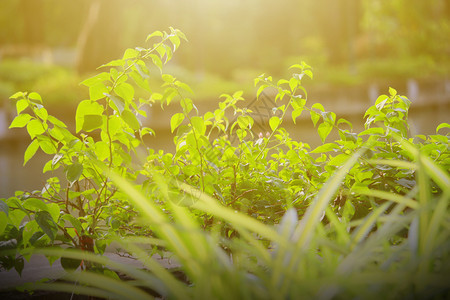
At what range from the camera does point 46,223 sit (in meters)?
1.71

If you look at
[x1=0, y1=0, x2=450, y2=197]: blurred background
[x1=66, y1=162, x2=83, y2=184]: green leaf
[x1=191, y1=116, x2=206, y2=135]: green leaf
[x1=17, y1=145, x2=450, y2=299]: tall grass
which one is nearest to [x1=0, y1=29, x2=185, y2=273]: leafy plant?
[x1=66, y1=162, x2=83, y2=184]: green leaf

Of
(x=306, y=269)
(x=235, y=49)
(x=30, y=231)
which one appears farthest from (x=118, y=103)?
(x=235, y=49)

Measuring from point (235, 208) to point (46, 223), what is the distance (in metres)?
0.68

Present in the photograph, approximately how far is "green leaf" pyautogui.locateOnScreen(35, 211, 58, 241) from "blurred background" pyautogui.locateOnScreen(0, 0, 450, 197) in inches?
254

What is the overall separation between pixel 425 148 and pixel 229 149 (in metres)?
0.71

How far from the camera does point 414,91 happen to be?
21.6 m

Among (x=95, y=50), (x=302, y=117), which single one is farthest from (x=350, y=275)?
(x=95, y=50)

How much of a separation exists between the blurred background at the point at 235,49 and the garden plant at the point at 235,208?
634 centimetres

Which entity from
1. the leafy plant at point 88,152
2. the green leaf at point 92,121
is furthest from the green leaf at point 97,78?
the green leaf at point 92,121

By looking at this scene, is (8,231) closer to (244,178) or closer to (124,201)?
(124,201)

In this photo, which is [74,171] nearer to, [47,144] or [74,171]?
[74,171]

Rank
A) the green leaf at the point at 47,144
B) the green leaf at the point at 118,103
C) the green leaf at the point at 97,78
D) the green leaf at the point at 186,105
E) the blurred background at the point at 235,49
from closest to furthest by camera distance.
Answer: the green leaf at the point at 118,103 → the green leaf at the point at 97,78 → the green leaf at the point at 186,105 → the green leaf at the point at 47,144 → the blurred background at the point at 235,49

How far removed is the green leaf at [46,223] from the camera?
169 cm

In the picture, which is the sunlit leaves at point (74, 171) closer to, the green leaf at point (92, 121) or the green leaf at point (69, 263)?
the green leaf at point (92, 121)
